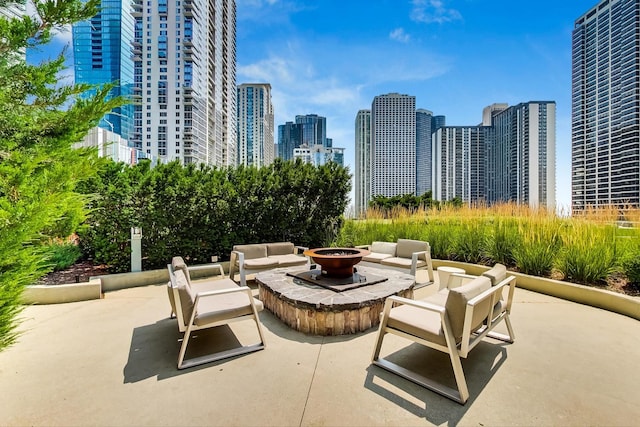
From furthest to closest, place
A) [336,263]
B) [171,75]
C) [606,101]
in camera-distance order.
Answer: [171,75]
[606,101]
[336,263]

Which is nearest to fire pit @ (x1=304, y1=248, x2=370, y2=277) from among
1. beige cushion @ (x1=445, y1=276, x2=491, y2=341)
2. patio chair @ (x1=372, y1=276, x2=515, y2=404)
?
patio chair @ (x1=372, y1=276, x2=515, y2=404)

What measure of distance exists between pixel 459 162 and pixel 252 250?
36198mm

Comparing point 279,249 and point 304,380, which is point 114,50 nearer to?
point 279,249

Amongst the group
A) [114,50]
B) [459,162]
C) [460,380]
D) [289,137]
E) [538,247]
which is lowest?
[460,380]

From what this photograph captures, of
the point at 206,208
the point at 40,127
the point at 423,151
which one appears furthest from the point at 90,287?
the point at 423,151

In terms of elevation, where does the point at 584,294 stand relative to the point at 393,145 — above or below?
below

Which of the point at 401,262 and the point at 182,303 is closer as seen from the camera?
the point at 182,303

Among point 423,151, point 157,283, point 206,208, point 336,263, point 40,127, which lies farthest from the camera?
point 423,151

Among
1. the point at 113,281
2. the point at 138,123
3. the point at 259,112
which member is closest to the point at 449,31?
the point at 113,281

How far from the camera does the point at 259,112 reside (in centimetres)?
8669

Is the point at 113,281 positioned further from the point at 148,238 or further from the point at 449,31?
the point at 449,31

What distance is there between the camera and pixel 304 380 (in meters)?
2.12

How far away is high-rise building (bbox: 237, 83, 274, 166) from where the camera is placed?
84.8 meters

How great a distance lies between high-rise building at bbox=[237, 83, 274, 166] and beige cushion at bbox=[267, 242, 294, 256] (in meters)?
80.7
